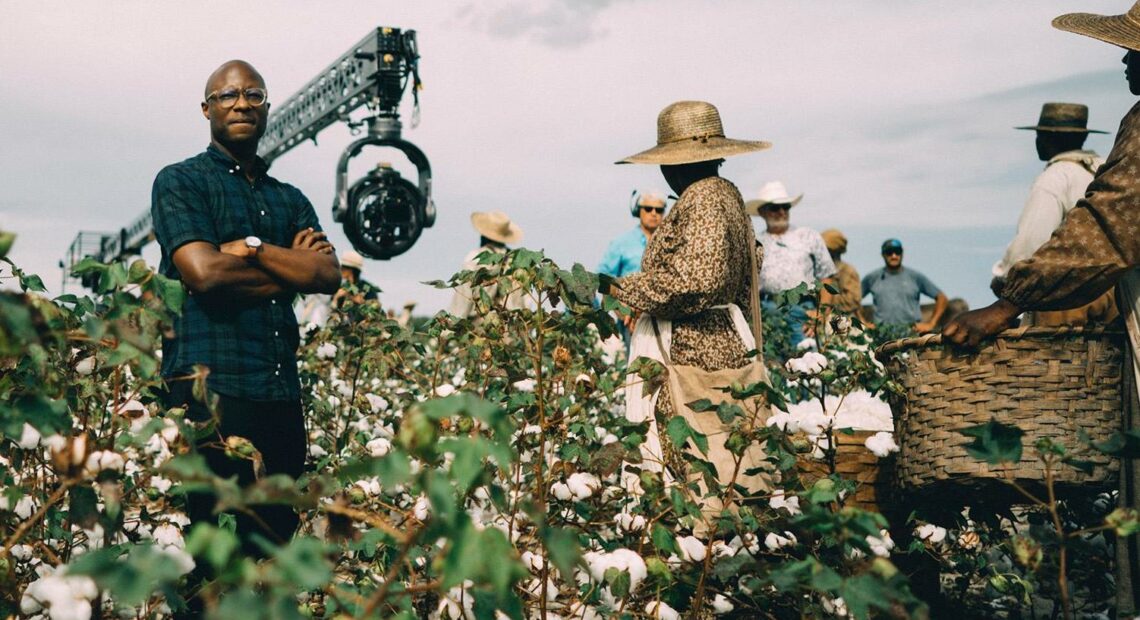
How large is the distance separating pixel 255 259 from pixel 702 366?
153 cm

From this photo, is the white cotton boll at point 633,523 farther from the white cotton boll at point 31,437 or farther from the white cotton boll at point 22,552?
the white cotton boll at point 22,552

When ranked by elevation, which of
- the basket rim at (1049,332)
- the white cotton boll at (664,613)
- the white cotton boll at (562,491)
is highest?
the basket rim at (1049,332)

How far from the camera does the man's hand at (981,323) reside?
2.71 metres

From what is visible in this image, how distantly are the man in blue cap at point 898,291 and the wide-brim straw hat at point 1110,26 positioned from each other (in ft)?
24.0

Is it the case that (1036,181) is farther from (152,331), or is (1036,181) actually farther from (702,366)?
(152,331)

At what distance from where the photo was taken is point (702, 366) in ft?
12.6

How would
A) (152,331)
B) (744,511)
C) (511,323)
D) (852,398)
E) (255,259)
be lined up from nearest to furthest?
1. (152,331)
2. (744,511)
3. (255,259)
4. (511,323)
5. (852,398)

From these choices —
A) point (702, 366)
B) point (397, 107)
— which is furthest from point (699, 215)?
point (397, 107)

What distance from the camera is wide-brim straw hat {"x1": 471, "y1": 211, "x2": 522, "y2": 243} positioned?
8586 millimetres

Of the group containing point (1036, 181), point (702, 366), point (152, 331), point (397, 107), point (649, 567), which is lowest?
point (649, 567)

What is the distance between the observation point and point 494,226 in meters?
8.66

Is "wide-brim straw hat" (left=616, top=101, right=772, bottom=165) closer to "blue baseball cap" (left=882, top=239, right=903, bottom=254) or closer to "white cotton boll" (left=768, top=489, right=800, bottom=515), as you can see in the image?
"white cotton boll" (left=768, top=489, right=800, bottom=515)

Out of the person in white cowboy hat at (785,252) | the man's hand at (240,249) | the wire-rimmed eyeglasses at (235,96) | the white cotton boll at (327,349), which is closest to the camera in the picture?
the man's hand at (240,249)

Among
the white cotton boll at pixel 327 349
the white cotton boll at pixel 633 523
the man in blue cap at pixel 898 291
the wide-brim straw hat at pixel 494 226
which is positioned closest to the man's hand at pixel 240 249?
the white cotton boll at pixel 633 523
